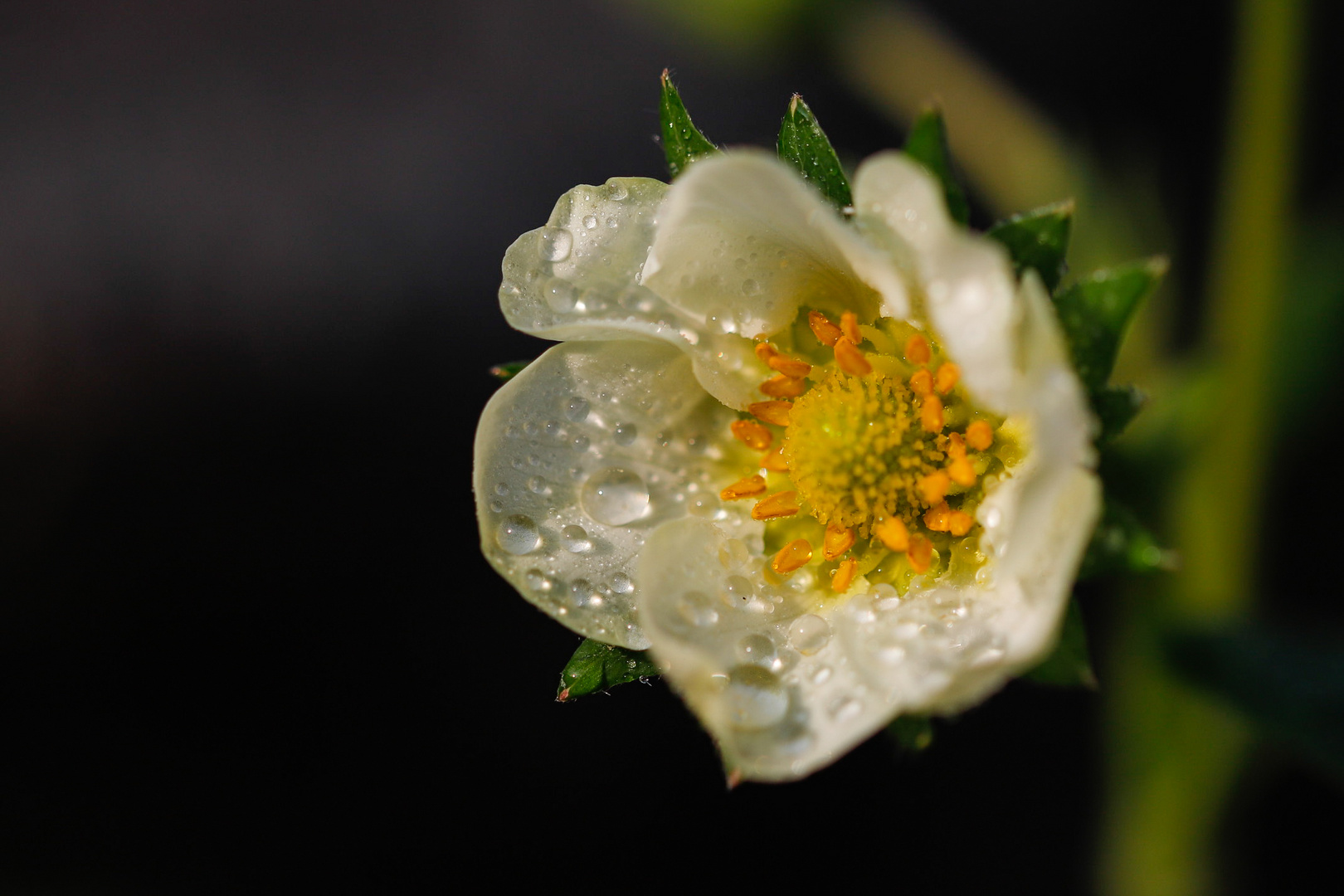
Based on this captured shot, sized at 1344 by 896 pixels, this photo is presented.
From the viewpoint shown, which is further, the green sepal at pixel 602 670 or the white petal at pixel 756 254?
the green sepal at pixel 602 670

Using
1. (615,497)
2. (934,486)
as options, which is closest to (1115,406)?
(934,486)

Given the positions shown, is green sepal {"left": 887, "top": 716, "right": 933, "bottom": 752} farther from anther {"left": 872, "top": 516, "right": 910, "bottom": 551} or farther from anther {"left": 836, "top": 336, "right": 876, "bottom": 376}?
anther {"left": 836, "top": 336, "right": 876, "bottom": 376}

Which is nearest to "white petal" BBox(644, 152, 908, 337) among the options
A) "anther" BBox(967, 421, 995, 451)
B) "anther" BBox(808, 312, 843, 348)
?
"anther" BBox(808, 312, 843, 348)

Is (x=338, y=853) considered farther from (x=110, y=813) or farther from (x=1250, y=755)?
(x=1250, y=755)

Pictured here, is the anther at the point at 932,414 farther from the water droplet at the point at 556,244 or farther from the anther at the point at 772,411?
the water droplet at the point at 556,244

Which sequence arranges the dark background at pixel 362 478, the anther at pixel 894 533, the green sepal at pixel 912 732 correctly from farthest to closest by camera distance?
the dark background at pixel 362 478 → the anther at pixel 894 533 → the green sepal at pixel 912 732

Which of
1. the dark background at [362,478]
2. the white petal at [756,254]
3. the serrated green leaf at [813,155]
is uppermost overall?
the serrated green leaf at [813,155]

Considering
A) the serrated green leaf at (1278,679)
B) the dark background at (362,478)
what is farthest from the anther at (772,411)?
the dark background at (362,478)
